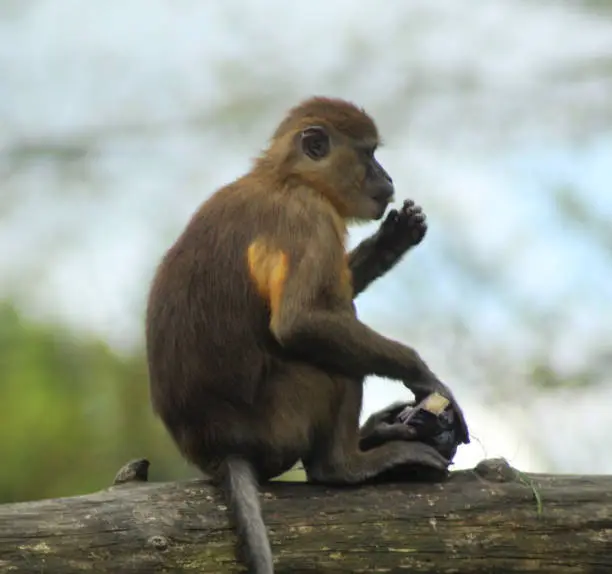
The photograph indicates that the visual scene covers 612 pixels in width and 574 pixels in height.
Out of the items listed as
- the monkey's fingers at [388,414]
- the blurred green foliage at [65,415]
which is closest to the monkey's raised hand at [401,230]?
the monkey's fingers at [388,414]

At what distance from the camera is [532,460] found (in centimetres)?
595

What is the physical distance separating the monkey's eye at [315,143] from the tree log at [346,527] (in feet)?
4.27

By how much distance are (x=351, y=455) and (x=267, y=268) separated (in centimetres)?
68

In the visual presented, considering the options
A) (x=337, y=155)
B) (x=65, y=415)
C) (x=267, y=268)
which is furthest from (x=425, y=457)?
(x=65, y=415)

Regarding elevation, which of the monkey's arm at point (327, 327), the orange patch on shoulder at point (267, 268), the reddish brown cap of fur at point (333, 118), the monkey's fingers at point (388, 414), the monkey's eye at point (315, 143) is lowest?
the monkey's fingers at point (388, 414)

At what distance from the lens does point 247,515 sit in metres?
2.98

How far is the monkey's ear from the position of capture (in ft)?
12.6

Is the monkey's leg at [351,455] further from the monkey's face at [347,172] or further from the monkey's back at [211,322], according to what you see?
the monkey's face at [347,172]

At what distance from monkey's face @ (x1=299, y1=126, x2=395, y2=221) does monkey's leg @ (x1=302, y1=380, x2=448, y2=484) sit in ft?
2.73

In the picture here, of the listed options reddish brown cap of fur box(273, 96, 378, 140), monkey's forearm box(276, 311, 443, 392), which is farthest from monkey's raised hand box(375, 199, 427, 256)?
monkey's forearm box(276, 311, 443, 392)

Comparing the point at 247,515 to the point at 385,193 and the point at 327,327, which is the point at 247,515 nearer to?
the point at 327,327

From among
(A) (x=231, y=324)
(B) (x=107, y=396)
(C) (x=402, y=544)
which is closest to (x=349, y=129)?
(A) (x=231, y=324)

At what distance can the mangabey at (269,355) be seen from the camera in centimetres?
325

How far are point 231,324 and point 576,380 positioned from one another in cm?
391
